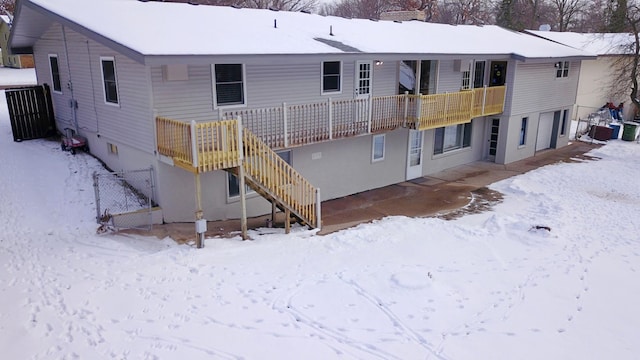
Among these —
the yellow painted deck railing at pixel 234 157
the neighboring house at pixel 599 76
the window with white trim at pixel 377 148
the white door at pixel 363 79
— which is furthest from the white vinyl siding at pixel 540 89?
the yellow painted deck railing at pixel 234 157

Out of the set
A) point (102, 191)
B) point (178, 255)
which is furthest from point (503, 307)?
point (102, 191)

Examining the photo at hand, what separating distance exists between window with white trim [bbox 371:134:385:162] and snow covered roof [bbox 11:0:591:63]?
3.18 meters

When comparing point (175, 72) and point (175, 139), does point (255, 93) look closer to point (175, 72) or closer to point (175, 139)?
point (175, 72)

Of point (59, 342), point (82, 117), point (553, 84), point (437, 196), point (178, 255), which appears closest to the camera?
point (59, 342)

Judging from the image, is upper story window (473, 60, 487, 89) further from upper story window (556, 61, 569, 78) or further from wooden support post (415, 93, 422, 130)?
wooden support post (415, 93, 422, 130)

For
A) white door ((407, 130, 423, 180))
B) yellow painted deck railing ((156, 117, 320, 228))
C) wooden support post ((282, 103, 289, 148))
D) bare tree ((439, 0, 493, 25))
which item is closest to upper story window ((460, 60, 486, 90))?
white door ((407, 130, 423, 180))

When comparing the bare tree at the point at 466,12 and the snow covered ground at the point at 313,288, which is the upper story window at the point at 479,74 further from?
the bare tree at the point at 466,12

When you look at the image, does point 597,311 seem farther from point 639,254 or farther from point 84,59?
point 84,59

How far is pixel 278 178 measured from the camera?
12.2 m

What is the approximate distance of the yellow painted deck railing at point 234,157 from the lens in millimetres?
10555

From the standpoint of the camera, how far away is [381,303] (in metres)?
8.64

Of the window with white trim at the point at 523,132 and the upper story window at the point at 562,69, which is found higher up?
the upper story window at the point at 562,69

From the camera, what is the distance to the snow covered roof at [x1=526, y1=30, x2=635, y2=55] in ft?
104

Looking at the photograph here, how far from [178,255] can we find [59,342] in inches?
134
